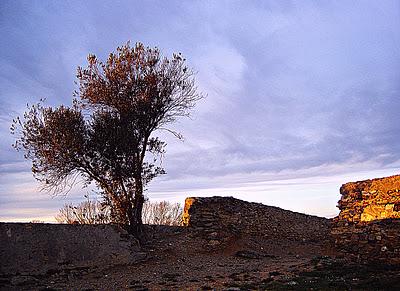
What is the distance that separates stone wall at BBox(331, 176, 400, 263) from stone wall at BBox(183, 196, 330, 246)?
200 inches

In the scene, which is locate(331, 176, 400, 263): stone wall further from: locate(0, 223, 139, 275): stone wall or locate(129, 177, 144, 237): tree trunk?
locate(129, 177, 144, 237): tree trunk

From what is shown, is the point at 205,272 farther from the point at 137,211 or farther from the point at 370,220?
the point at 370,220

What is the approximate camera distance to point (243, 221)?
19.0 m

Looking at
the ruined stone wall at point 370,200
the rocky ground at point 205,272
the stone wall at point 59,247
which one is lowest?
the rocky ground at point 205,272

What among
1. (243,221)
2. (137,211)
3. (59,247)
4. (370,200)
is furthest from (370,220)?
(59,247)

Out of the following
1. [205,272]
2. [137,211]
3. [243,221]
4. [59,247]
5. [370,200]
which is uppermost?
[137,211]

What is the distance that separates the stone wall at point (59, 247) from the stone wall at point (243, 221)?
14.7 feet

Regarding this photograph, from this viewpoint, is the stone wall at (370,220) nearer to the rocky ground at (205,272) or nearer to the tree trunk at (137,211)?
the rocky ground at (205,272)

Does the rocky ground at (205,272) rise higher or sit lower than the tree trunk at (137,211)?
lower

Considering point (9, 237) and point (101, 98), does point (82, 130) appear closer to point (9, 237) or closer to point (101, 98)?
point (101, 98)

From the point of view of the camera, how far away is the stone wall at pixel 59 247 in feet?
38.1

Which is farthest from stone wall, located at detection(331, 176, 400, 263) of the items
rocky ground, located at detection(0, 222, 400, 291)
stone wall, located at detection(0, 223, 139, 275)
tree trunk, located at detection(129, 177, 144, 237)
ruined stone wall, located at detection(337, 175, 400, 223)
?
tree trunk, located at detection(129, 177, 144, 237)

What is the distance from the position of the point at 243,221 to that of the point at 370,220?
747 cm

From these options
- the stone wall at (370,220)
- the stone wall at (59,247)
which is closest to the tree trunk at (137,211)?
the stone wall at (59,247)
